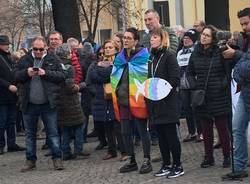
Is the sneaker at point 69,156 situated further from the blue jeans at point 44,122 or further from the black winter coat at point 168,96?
the black winter coat at point 168,96

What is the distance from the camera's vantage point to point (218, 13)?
17.7 meters

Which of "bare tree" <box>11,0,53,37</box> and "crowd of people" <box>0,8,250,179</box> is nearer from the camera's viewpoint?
"crowd of people" <box>0,8,250,179</box>

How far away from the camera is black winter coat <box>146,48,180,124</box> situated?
27.3 ft

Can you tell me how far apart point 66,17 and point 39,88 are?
6.81 meters

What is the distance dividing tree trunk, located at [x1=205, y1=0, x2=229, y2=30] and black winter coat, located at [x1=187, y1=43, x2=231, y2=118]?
9.20m

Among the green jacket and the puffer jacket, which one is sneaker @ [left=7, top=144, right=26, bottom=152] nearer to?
the green jacket

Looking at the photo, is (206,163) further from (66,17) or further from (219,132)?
(66,17)

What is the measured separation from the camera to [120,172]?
9.05 m

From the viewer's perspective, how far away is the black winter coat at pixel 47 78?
9.23 m

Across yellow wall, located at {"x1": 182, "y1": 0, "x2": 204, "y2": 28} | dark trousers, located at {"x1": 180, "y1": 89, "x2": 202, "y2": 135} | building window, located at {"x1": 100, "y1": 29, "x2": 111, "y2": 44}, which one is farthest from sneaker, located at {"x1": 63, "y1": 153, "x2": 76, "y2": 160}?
building window, located at {"x1": 100, "y1": 29, "x2": 111, "y2": 44}

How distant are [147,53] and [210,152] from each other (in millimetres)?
1656

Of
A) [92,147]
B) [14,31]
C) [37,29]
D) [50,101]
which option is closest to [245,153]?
[50,101]

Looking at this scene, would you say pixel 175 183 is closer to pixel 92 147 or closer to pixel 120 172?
pixel 120 172

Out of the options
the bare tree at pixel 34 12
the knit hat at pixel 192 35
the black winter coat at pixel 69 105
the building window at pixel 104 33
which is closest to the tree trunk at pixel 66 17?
the knit hat at pixel 192 35
